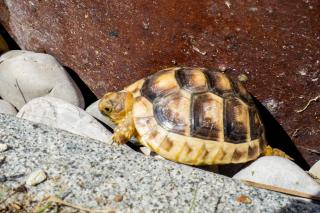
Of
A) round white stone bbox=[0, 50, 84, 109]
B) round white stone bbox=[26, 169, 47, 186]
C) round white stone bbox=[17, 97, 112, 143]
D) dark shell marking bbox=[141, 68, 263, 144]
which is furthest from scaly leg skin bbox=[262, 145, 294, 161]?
round white stone bbox=[26, 169, 47, 186]

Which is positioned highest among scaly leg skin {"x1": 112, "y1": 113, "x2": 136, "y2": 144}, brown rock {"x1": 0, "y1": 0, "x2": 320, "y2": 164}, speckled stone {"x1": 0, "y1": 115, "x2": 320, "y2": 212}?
brown rock {"x1": 0, "y1": 0, "x2": 320, "y2": 164}

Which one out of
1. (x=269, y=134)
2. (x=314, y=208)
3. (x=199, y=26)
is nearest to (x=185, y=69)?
(x=199, y=26)

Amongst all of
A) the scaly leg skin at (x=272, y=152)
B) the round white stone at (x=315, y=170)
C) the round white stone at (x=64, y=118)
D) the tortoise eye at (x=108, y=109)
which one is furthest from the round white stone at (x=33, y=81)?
the round white stone at (x=315, y=170)

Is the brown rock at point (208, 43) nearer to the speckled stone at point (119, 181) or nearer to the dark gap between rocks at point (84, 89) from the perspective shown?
the dark gap between rocks at point (84, 89)

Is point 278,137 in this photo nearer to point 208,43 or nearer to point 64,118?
point 208,43

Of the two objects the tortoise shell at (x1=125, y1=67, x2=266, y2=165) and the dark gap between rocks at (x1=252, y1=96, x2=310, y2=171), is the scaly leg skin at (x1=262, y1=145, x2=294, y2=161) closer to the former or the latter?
the tortoise shell at (x1=125, y1=67, x2=266, y2=165)

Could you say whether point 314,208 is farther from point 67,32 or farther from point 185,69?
point 67,32
